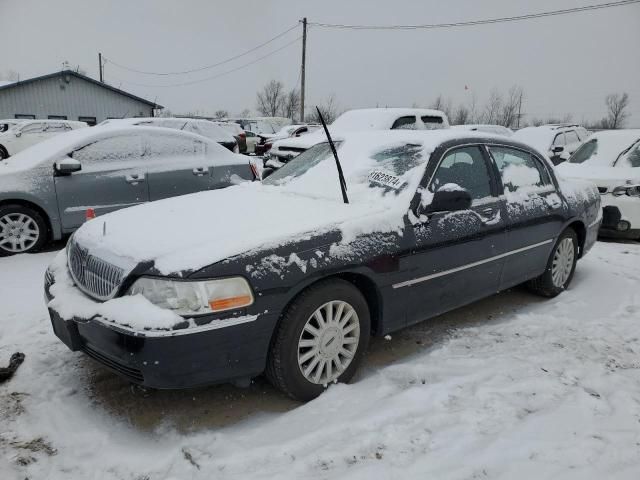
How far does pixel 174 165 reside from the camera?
22.3 feet

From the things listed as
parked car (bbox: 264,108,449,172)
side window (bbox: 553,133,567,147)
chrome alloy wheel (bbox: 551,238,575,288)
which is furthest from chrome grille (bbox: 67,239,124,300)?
side window (bbox: 553,133,567,147)

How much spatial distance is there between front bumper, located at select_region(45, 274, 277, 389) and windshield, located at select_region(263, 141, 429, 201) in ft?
4.34

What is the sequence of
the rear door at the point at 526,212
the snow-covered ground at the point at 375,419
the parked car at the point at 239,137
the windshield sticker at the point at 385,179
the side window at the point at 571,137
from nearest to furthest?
the snow-covered ground at the point at 375,419 < the windshield sticker at the point at 385,179 < the rear door at the point at 526,212 < the side window at the point at 571,137 < the parked car at the point at 239,137

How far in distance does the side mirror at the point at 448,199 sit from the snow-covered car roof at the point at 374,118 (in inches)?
261

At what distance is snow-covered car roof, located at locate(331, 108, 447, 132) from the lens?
32.8 ft

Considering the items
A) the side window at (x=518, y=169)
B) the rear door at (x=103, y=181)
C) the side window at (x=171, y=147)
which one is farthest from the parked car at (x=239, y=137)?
the side window at (x=518, y=169)

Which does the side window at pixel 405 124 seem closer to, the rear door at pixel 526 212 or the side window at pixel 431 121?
the side window at pixel 431 121

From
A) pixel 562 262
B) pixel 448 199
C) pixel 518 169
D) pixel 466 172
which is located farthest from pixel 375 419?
pixel 562 262

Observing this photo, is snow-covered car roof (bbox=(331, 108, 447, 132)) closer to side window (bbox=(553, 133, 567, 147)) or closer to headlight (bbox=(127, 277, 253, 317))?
side window (bbox=(553, 133, 567, 147))

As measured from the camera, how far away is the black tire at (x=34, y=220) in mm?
5758

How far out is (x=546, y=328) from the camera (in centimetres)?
409

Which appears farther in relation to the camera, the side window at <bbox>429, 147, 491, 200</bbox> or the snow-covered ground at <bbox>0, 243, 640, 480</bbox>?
the side window at <bbox>429, 147, 491, 200</bbox>

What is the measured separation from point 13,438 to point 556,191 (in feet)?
14.9

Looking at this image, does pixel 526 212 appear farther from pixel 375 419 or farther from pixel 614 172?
pixel 614 172
